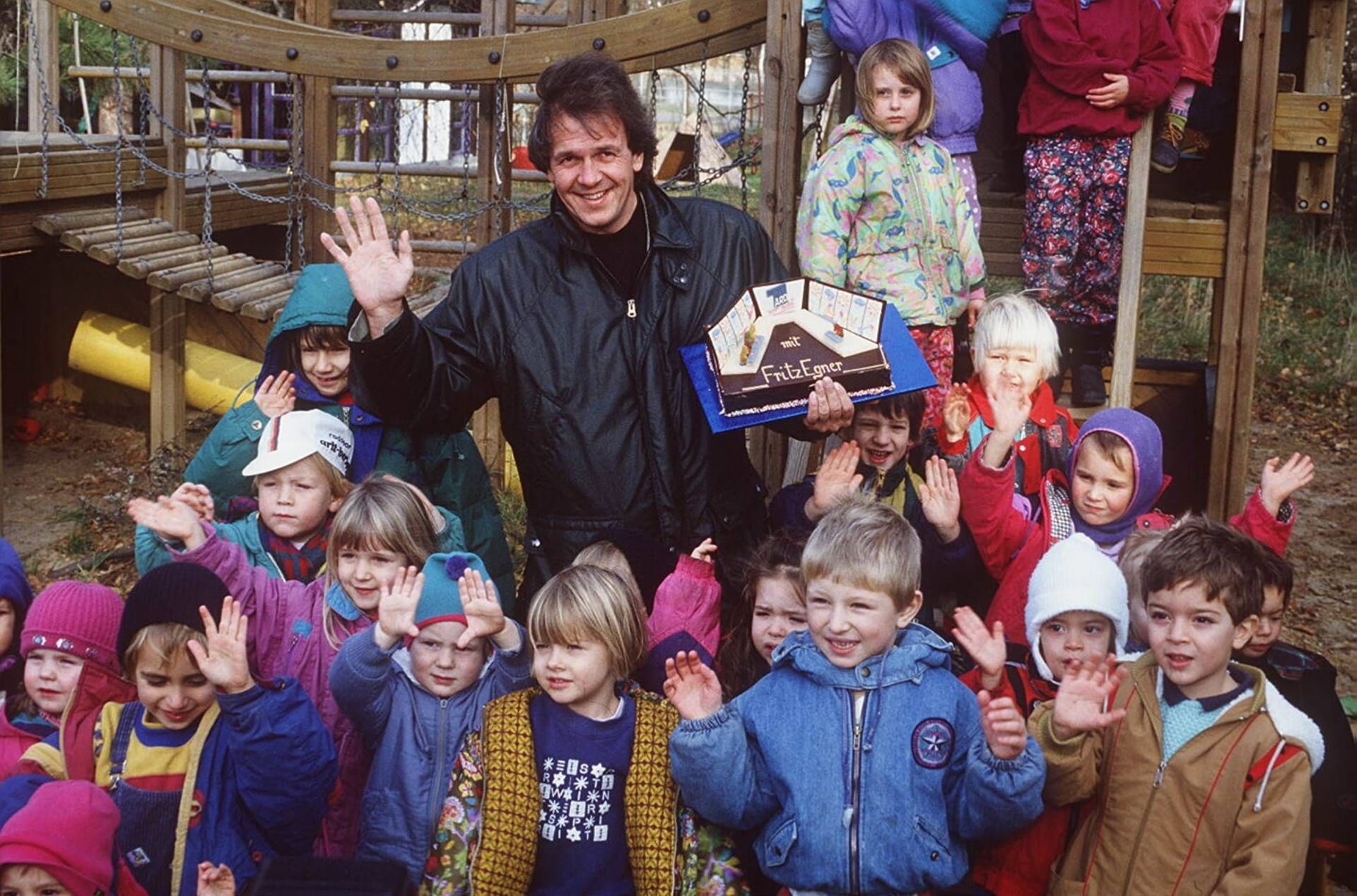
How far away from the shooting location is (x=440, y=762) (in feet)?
11.4

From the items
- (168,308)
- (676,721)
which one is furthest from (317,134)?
(676,721)

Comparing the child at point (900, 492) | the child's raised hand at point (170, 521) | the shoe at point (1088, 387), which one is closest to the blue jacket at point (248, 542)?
the child's raised hand at point (170, 521)

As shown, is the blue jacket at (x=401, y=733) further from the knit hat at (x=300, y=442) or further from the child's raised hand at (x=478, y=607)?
the knit hat at (x=300, y=442)

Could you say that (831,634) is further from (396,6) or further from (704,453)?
(396,6)

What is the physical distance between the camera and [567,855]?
334cm

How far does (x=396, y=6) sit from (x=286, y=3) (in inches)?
102

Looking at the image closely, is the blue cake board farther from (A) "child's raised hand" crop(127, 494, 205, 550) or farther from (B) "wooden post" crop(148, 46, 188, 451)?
(B) "wooden post" crop(148, 46, 188, 451)

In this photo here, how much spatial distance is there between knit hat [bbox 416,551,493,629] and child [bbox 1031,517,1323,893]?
4.48 feet

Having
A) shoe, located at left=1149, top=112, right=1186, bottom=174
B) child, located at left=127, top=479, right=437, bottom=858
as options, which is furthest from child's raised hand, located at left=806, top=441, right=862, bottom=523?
shoe, located at left=1149, top=112, right=1186, bottom=174

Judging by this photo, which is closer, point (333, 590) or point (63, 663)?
point (63, 663)

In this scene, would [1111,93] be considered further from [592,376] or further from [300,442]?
[300,442]

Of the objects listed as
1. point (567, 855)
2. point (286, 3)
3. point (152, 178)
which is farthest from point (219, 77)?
point (567, 855)

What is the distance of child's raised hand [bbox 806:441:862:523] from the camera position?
3.92 m

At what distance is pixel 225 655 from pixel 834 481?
5.32 ft
